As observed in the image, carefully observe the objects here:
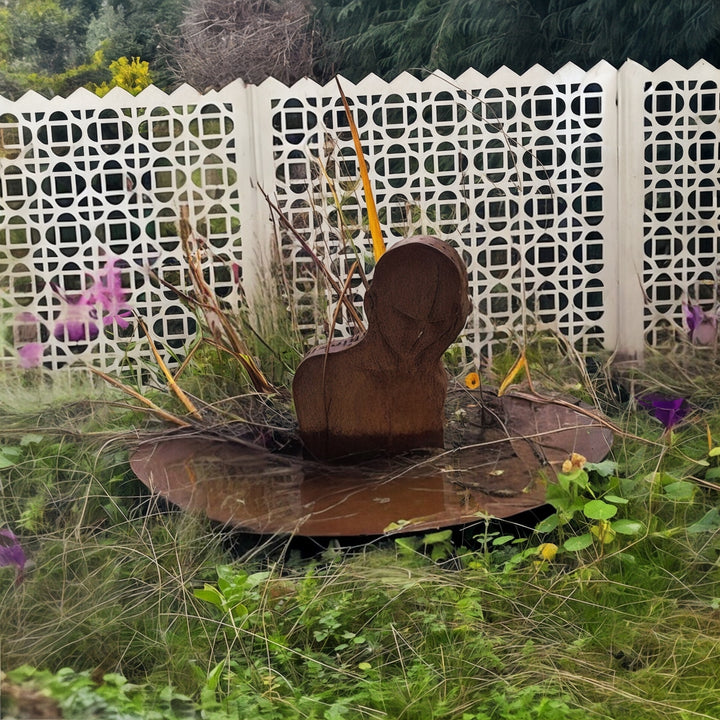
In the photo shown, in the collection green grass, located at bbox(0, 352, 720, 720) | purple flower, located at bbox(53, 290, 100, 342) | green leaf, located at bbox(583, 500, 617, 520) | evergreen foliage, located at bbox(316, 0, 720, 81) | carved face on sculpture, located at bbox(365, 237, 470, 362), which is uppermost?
evergreen foliage, located at bbox(316, 0, 720, 81)

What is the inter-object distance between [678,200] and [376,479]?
5.83 ft

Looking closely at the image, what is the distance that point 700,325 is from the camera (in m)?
2.88

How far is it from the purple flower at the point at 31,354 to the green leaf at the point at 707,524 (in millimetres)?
1656

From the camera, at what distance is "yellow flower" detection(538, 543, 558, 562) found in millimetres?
1420

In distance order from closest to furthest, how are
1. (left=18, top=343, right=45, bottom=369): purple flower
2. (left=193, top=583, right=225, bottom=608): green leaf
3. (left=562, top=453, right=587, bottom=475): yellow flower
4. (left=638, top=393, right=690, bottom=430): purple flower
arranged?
1. (left=193, top=583, right=225, bottom=608): green leaf
2. (left=562, top=453, right=587, bottom=475): yellow flower
3. (left=638, top=393, right=690, bottom=430): purple flower
4. (left=18, top=343, right=45, bottom=369): purple flower

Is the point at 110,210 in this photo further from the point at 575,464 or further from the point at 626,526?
the point at 626,526

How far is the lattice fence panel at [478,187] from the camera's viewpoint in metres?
2.82

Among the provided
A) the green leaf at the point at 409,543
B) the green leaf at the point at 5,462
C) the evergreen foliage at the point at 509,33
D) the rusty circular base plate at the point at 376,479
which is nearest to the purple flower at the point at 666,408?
the rusty circular base plate at the point at 376,479

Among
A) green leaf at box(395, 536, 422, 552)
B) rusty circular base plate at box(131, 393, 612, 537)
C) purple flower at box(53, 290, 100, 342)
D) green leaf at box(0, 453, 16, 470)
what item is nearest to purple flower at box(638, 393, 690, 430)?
rusty circular base plate at box(131, 393, 612, 537)

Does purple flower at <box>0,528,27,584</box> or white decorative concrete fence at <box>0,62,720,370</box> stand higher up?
white decorative concrete fence at <box>0,62,720,370</box>

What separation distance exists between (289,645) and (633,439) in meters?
0.92

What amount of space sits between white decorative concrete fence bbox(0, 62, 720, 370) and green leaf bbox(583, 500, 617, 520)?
4.38 ft

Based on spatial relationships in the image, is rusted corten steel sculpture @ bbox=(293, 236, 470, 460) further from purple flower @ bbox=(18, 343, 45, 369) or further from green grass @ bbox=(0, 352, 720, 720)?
purple flower @ bbox=(18, 343, 45, 369)

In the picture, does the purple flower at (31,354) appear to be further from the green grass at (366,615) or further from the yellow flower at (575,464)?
the yellow flower at (575,464)
